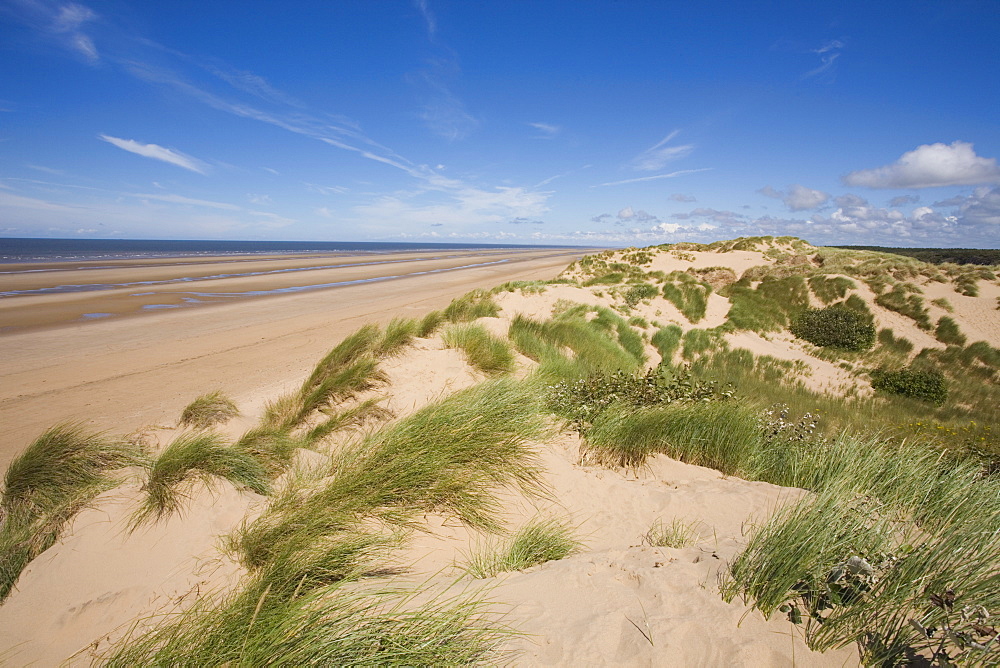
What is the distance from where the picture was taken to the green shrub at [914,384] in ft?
39.8

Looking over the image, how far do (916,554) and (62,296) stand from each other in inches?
1337

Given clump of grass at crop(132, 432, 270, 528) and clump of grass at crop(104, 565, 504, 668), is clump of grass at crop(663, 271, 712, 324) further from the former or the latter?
clump of grass at crop(104, 565, 504, 668)

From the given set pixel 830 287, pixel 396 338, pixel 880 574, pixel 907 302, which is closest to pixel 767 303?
pixel 830 287

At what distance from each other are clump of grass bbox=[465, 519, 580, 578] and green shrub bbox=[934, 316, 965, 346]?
69.2 feet

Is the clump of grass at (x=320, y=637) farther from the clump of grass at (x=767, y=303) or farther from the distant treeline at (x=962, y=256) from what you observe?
the distant treeline at (x=962, y=256)

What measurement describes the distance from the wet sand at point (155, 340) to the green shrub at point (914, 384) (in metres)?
17.5

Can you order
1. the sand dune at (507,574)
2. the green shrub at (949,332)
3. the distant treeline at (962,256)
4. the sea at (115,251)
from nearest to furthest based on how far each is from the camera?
the sand dune at (507,574) < the green shrub at (949,332) < the distant treeline at (962,256) < the sea at (115,251)

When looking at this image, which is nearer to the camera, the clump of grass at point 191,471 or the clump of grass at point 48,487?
the clump of grass at point 48,487

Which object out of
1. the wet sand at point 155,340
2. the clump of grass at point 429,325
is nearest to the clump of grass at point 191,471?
the wet sand at point 155,340

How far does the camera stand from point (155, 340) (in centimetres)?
1360

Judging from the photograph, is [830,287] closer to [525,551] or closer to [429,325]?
[429,325]

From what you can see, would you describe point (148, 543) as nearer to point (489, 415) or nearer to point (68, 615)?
point (68, 615)

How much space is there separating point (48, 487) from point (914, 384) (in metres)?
19.2

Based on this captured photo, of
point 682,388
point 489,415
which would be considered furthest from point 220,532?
point 682,388
